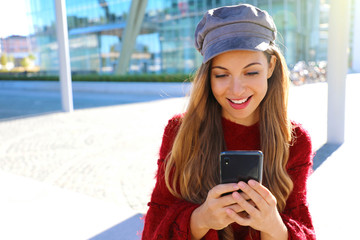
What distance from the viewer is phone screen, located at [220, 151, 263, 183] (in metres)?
1.23

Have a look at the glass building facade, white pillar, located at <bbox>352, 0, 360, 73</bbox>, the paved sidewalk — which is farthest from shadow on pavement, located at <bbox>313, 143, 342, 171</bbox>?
white pillar, located at <bbox>352, 0, 360, 73</bbox>

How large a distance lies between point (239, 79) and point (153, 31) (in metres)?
29.4

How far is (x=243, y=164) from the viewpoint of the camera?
1.23 meters

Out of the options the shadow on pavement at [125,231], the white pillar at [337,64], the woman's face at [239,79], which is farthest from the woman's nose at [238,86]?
the white pillar at [337,64]

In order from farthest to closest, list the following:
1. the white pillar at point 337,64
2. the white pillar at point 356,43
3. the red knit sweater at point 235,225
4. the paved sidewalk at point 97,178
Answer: the white pillar at point 356,43, the white pillar at point 337,64, the paved sidewalk at point 97,178, the red knit sweater at point 235,225

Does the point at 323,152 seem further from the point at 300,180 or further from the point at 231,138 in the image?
the point at 231,138

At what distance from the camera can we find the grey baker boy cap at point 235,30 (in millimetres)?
1365

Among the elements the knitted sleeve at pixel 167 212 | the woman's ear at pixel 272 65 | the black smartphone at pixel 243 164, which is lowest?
the knitted sleeve at pixel 167 212

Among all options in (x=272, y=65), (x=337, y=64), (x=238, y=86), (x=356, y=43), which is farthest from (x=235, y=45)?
(x=356, y=43)

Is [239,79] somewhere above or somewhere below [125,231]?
above

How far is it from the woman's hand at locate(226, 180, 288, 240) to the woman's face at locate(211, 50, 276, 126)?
0.43 m

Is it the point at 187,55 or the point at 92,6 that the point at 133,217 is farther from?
the point at 92,6

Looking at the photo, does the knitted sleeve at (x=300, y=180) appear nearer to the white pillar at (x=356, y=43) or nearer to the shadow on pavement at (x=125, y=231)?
the shadow on pavement at (x=125, y=231)

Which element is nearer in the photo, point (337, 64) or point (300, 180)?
point (300, 180)
